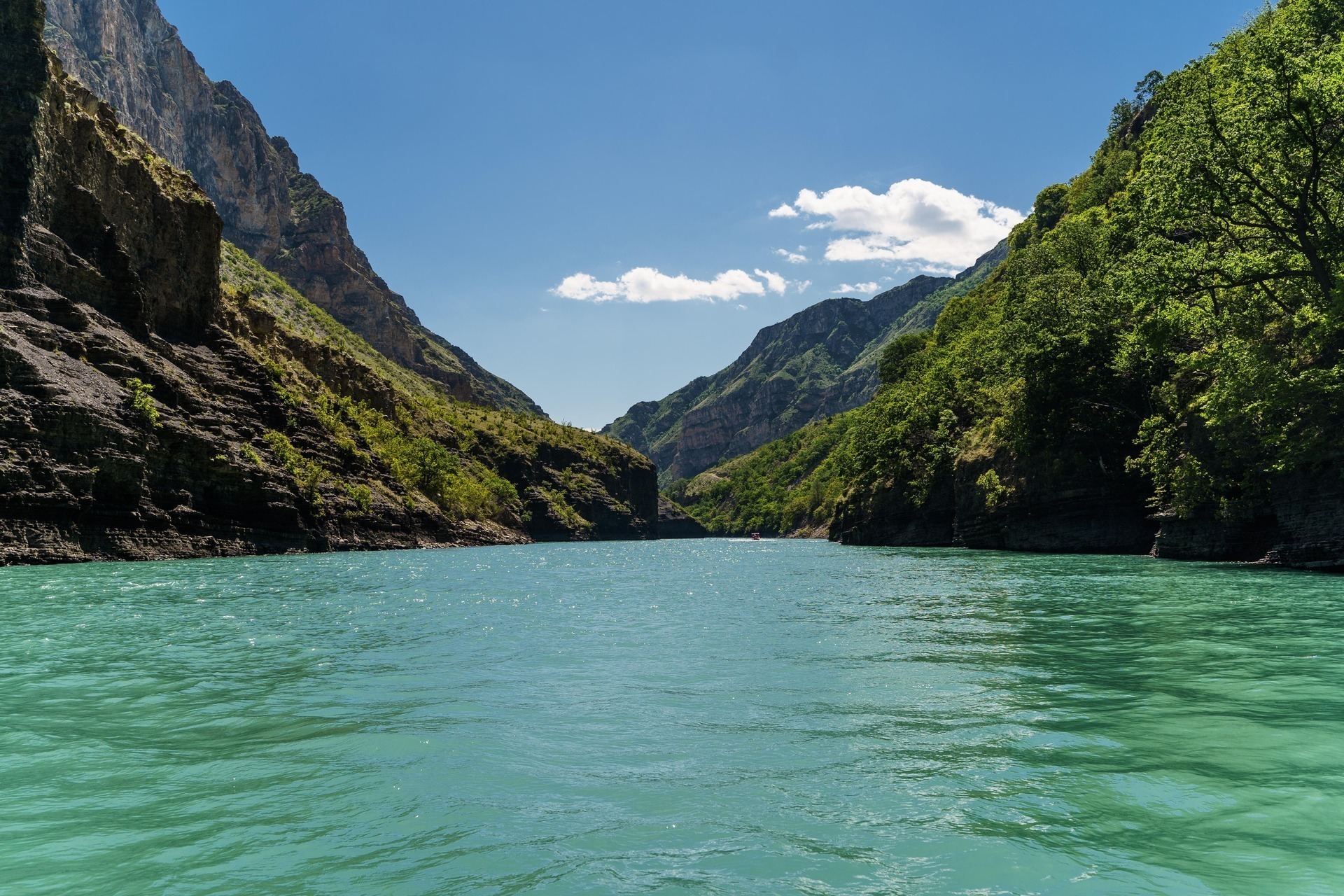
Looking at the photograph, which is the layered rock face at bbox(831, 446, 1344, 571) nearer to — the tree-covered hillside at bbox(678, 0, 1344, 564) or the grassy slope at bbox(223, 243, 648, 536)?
the tree-covered hillside at bbox(678, 0, 1344, 564)

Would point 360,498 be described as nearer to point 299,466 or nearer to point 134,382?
point 299,466

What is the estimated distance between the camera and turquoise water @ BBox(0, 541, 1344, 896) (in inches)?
216

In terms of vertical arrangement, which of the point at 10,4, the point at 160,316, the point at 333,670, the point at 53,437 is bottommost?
the point at 333,670

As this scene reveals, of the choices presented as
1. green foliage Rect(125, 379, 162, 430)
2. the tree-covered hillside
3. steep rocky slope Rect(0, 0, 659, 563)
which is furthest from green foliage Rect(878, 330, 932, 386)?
green foliage Rect(125, 379, 162, 430)

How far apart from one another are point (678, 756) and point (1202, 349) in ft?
133

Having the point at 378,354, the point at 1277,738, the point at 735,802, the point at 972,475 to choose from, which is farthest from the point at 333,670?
the point at 378,354

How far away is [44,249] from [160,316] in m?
11.5

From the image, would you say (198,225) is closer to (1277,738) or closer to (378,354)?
(1277,738)

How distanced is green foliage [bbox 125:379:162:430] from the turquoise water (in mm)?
29947

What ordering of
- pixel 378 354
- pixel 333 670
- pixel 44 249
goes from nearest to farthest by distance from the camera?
pixel 333 670, pixel 44 249, pixel 378 354

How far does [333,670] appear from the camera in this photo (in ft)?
42.2

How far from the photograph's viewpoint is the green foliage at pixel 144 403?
43.0 meters

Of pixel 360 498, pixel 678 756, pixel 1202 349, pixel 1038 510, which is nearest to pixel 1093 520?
pixel 1038 510

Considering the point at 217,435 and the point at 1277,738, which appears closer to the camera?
the point at 1277,738
